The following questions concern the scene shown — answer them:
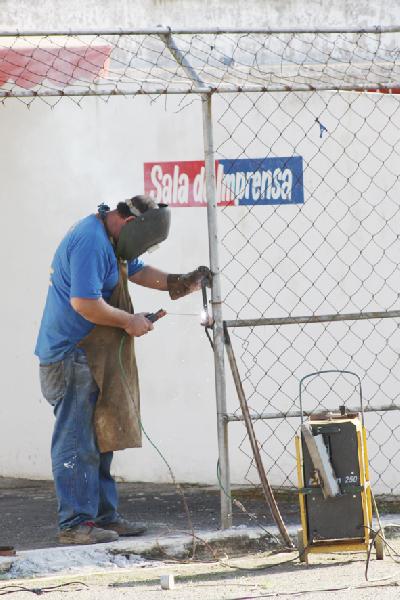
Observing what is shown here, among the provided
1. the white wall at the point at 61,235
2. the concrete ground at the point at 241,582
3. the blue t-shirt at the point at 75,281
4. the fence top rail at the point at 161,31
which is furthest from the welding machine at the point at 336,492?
the white wall at the point at 61,235

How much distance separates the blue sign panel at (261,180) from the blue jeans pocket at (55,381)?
1910mm

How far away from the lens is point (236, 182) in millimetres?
7934

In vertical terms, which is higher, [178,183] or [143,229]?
[178,183]

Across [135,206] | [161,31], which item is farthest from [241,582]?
[161,31]

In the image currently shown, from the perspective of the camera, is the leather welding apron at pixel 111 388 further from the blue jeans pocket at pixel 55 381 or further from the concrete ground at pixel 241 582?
the concrete ground at pixel 241 582

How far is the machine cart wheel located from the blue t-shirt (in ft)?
6.15

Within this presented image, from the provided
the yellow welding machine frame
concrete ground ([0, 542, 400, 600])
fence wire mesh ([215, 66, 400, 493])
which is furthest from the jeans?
fence wire mesh ([215, 66, 400, 493])

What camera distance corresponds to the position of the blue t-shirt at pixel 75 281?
637 centimetres

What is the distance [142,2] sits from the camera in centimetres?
1656

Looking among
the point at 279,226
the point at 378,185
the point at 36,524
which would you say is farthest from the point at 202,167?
the point at 36,524

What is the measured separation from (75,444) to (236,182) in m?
2.23

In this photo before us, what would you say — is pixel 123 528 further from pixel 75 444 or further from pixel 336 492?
pixel 336 492

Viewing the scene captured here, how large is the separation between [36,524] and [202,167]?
252 cm

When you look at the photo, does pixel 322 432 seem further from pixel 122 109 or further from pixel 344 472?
pixel 122 109
